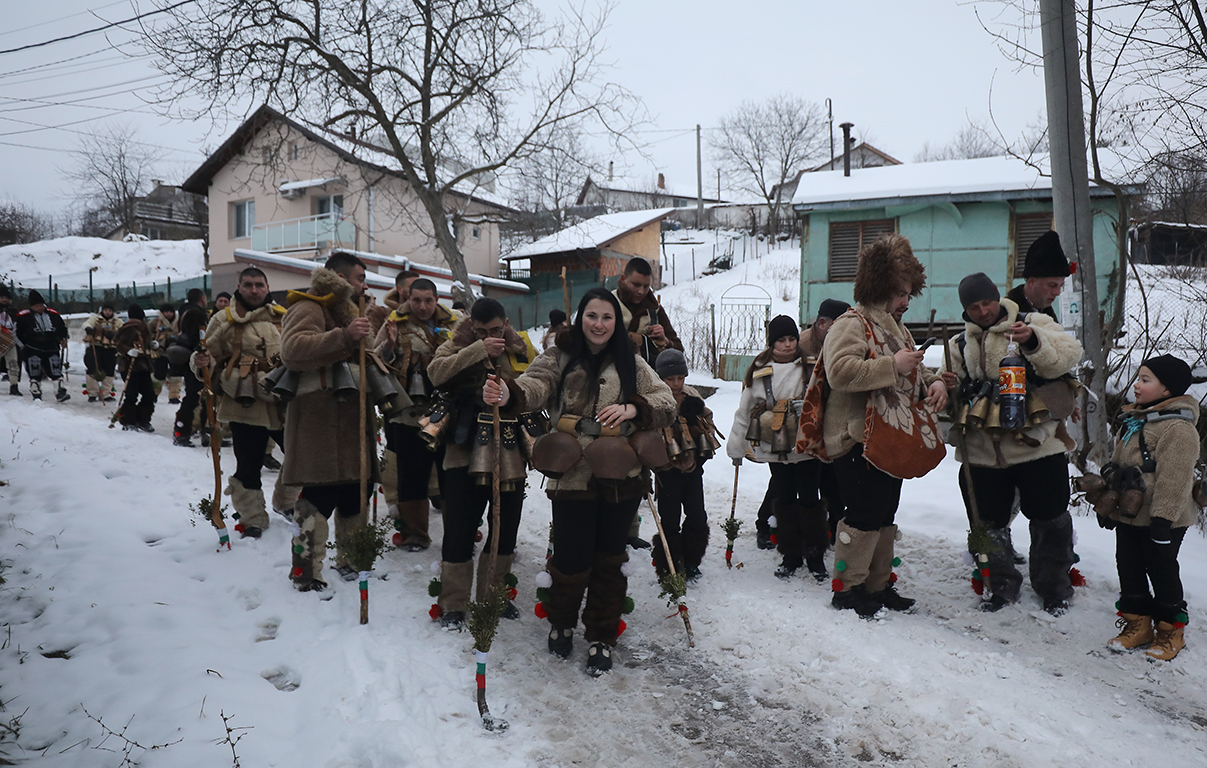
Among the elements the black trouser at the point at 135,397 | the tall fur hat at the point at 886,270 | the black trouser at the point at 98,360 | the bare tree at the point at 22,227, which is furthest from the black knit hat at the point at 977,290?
the bare tree at the point at 22,227

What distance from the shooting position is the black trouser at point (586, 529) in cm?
347

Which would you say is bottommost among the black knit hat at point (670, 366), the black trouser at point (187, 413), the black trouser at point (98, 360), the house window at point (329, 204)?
the black trouser at point (187, 413)

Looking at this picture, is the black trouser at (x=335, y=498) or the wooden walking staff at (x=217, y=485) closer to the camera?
the black trouser at (x=335, y=498)

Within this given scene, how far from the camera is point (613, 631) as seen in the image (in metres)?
3.56

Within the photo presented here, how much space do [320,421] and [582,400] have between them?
1.64 m

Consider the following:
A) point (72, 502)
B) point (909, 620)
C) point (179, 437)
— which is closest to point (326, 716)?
point (909, 620)

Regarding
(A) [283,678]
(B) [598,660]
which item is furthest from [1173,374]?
(A) [283,678]

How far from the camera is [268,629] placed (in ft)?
12.0

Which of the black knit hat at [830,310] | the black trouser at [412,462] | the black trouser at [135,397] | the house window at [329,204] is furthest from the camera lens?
the house window at [329,204]

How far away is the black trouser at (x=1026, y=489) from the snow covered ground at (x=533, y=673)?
56 centimetres

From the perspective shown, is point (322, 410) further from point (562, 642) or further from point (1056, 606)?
point (1056, 606)

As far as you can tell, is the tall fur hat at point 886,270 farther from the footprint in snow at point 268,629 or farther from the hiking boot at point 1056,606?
the footprint in snow at point 268,629

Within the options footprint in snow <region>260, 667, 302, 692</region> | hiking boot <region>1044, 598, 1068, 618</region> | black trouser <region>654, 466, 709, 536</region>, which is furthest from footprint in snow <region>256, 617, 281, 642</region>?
hiking boot <region>1044, 598, 1068, 618</region>

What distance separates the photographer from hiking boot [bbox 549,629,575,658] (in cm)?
359
